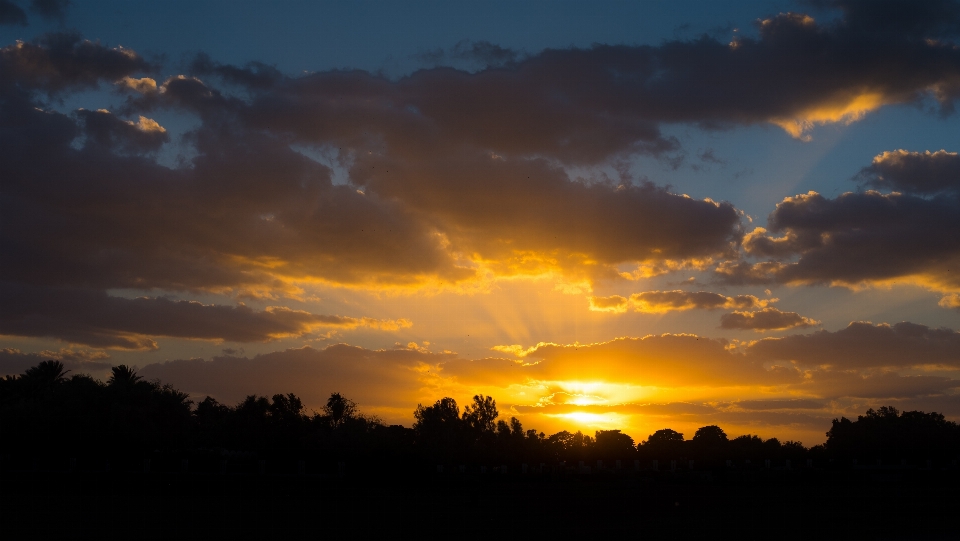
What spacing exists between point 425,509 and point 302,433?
76441 millimetres

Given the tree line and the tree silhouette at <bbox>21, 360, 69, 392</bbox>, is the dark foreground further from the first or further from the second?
the tree silhouette at <bbox>21, 360, 69, 392</bbox>

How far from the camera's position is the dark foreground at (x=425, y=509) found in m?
30.4

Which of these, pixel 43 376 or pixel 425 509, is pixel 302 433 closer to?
pixel 43 376

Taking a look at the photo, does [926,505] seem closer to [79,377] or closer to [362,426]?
[79,377]

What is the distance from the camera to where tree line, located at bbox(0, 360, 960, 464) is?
70250mm

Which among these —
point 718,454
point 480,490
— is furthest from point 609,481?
point 718,454

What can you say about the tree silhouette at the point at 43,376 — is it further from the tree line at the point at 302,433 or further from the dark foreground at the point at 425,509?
the dark foreground at the point at 425,509

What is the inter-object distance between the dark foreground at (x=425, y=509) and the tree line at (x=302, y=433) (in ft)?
44.8

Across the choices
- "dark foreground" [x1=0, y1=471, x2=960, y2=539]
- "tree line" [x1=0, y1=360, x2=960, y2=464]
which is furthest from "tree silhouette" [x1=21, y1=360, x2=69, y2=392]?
"dark foreground" [x1=0, y1=471, x2=960, y2=539]

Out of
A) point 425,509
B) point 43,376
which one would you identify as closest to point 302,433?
point 43,376

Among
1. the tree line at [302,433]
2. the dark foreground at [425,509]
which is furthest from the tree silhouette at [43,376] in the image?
the dark foreground at [425,509]

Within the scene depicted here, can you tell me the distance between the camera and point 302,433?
113188 millimetres

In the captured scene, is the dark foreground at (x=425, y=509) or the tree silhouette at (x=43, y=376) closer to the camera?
the dark foreground at (x=425, y=509)

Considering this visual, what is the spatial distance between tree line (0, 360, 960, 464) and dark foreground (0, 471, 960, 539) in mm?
13649
